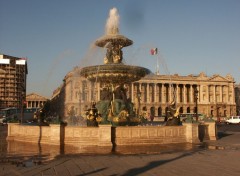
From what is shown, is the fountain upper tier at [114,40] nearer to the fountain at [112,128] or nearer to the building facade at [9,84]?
the fountain at [112,128]

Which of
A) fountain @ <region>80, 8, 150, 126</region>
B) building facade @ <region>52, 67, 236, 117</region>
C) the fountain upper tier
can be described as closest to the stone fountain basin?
fountain @ <region>80, 8, 150, 126</region>

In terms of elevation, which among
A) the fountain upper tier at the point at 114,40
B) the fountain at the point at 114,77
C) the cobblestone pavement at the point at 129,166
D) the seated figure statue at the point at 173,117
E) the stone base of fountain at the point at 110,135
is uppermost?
the fountain upper tier at the point at 114,40

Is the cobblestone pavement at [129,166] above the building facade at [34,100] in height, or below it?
below

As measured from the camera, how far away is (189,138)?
17.3m

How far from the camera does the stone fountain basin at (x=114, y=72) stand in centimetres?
2039

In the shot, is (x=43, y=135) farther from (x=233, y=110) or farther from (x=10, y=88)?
(x=233, y=110)

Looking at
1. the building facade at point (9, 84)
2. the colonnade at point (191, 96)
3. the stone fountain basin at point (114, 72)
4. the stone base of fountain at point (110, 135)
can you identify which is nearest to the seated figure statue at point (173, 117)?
the stone base of fountain at point (110, 135)

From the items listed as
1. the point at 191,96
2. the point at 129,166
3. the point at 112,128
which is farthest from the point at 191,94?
the point at 129,166

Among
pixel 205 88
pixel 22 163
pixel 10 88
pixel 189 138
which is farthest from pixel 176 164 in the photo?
pixel 205 88

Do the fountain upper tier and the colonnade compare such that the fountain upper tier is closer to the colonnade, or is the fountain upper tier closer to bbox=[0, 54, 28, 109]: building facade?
bbox=[0, 54, 28, 109]: building facade

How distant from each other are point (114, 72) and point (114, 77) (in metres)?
0.47

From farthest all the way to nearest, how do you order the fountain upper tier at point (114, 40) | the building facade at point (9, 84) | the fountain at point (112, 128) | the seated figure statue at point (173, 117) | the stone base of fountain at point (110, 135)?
the building facade at point (9, 84), the fountain upper tier at point (114, 40), the seated figure statue at point (173, 117), the fountain at point (112, 128), the stone base of fountain at point (110, 135)

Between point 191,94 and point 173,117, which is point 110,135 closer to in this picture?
point 173,117

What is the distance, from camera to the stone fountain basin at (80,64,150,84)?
66.9 ft
